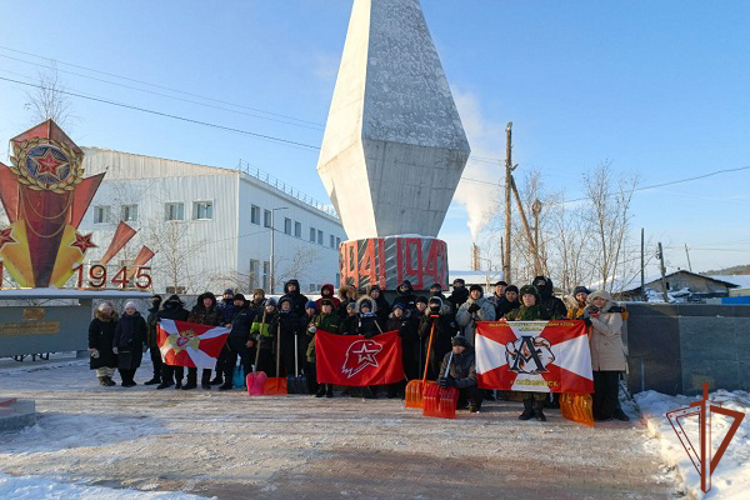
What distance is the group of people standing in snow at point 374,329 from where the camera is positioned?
648 centimetres

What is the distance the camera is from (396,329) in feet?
26.3

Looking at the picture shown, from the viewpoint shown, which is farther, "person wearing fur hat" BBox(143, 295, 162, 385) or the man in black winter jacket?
"person wearing fur hat" BBox(143, 295, 162, 385)

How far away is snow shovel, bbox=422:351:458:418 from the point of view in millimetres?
6590

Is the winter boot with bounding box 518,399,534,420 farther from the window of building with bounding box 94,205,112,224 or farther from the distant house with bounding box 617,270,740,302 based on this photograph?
the distant house with bounding box 617,270,740,302

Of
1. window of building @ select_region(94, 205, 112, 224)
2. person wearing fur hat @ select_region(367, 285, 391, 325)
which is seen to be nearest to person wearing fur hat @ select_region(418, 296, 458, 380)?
person wearing fur hat @ select_region(367, 285, 391, 325)

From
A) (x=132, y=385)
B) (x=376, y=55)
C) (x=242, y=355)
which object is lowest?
(x=132, y=385)

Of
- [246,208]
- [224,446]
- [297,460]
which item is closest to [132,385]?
[224,446]

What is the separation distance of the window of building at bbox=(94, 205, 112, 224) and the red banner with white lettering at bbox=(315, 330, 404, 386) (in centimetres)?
3037

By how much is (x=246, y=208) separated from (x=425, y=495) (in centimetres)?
3036

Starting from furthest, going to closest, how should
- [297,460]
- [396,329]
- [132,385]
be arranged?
[132,385] → [396,329] → [297,460]

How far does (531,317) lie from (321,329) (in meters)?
3.21

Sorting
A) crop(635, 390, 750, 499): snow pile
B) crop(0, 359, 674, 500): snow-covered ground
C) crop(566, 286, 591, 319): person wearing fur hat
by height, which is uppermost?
crop(566, 286, 591, 319): person wearing fur hat

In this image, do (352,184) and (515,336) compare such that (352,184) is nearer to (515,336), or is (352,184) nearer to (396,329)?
(396,329)

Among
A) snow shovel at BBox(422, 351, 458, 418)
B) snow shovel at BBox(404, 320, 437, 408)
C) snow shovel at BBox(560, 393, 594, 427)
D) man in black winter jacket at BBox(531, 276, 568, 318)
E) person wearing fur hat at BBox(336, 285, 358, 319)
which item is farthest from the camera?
person wearing fur hat at BBox(336, 285, 358, 319)
